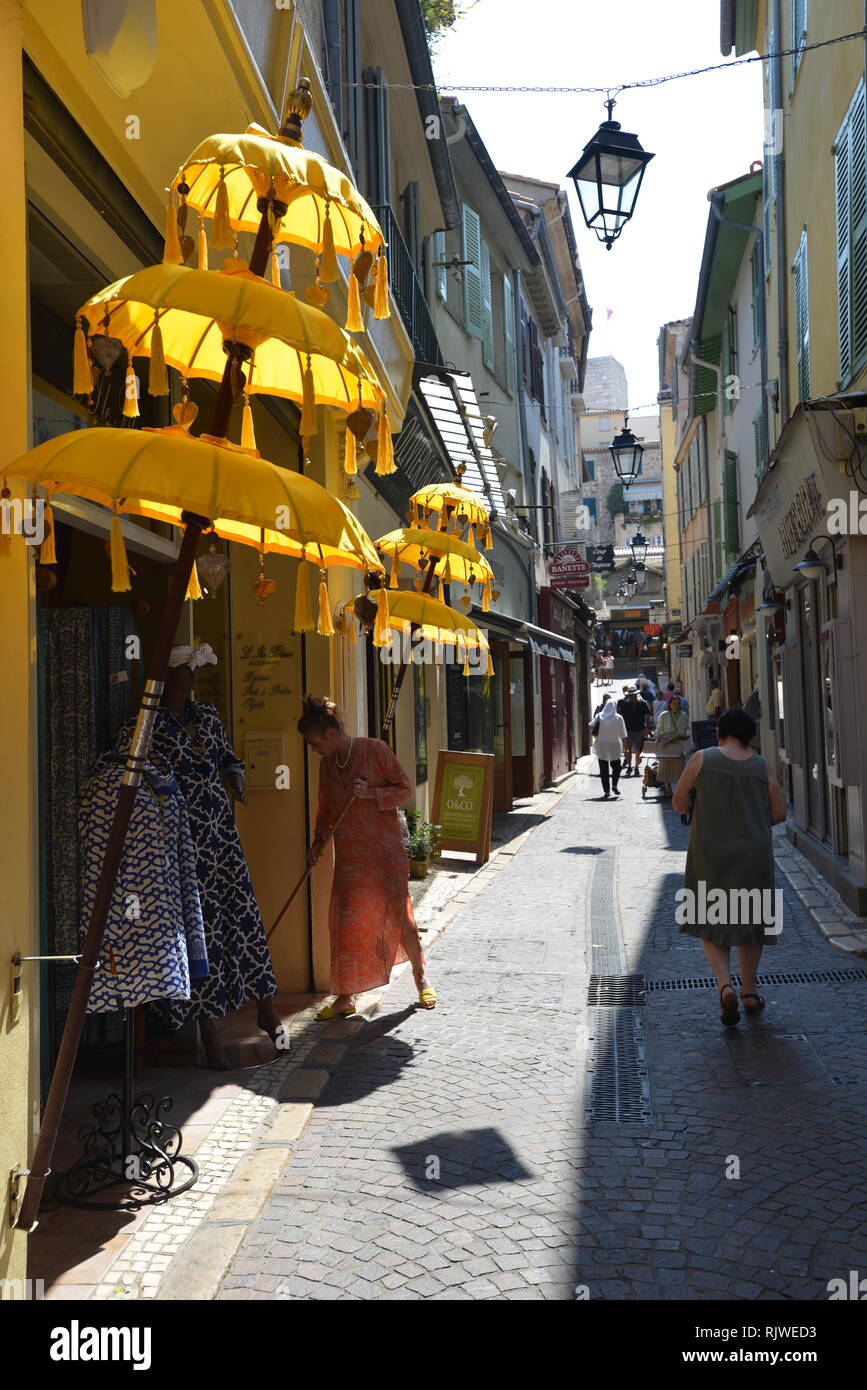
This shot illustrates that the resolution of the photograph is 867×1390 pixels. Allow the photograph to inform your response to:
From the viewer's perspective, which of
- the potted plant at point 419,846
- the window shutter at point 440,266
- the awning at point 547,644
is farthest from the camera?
the awning at point 547,644

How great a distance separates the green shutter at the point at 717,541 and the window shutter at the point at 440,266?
33.4 feet

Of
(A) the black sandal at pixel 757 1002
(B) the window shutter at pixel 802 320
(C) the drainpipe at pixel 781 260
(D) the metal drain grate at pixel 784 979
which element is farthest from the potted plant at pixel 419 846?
(C) the drainpipe at pixel 781 260

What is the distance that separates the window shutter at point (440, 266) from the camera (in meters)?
15.5

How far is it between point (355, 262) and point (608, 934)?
A: 20.6ft

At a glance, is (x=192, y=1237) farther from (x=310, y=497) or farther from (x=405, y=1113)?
(x=310, y=497)

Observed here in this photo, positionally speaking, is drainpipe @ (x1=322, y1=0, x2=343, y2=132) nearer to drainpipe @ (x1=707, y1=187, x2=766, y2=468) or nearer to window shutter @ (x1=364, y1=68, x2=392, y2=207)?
Result: window shutter @ (x1=364, y1=68, x2=392, y2=207)

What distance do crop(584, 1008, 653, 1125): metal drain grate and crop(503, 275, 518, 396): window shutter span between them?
1641cm

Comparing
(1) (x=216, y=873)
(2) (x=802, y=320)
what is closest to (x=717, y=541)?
(2) (x=802, y=320)

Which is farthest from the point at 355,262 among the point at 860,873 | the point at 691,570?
the point at 691,570

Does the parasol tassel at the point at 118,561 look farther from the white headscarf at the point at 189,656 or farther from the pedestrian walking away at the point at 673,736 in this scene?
the pedestrian walking away at the point at 673,736

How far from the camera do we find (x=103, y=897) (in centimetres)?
332

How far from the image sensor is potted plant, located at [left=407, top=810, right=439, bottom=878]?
11.6 metres

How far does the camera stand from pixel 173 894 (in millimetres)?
4680

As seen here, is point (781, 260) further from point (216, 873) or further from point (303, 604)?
point (303, 604)
